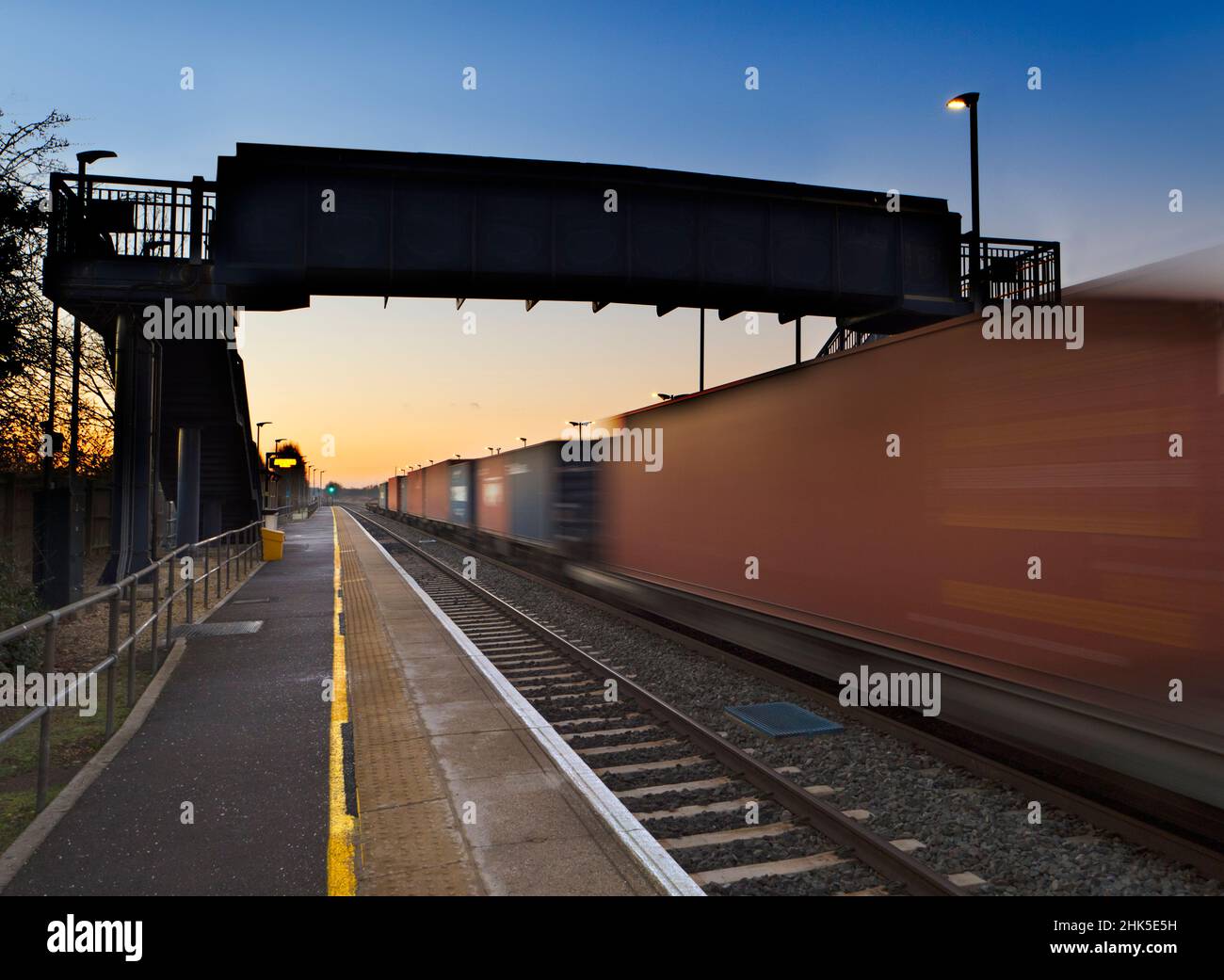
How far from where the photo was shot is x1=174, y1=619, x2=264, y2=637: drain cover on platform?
35.7 ft

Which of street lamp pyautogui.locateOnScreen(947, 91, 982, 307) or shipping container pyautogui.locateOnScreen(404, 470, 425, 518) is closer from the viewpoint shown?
street lamp pyautogui.locateOnScreen(947, 91, 982, 307)

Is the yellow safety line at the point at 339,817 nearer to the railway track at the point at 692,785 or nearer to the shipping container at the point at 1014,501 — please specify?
the railway track at the point at 692,785

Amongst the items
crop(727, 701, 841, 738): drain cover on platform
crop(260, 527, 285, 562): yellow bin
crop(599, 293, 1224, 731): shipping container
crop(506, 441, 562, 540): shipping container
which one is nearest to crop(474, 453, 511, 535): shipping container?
crop(506, 441, 562, 540): shipping container

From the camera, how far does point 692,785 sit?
566 cm

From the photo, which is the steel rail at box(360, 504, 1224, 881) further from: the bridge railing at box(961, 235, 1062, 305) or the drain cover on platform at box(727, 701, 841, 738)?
the bridge railing at box(961, 235, 1062, 305)

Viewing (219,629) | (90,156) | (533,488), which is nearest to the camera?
(219,629)

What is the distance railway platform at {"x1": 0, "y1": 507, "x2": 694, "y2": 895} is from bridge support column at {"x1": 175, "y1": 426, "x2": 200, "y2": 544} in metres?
15.1

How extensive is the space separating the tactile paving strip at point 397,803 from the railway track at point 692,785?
133 centimetres

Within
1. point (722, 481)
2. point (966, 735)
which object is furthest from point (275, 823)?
point (722, 481)

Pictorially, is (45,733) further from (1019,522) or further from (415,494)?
(415,494)

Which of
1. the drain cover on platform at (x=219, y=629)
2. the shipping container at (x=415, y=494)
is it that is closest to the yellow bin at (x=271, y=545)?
the drain cover on platform at (x=219, y=629)

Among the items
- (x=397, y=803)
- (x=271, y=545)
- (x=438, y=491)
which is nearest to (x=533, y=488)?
(x=271, y=545)

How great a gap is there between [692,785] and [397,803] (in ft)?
6.99

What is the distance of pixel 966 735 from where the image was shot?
6465mm
